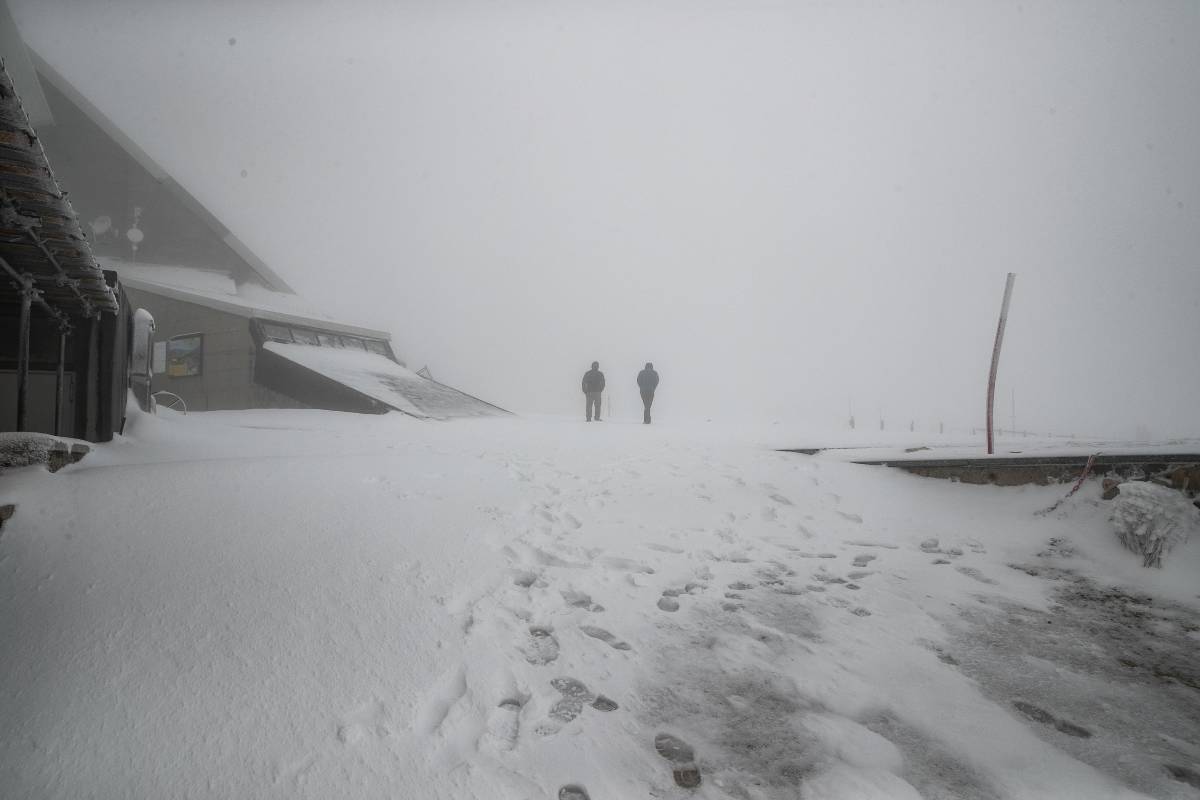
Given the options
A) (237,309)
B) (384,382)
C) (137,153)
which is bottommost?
(384,382)

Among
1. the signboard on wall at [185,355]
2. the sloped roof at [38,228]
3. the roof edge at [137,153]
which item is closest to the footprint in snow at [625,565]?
the sloped roof at [38,228]

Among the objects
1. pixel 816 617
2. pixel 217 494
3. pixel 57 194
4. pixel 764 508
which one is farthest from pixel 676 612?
pixel 57 194

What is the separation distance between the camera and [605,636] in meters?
3.16

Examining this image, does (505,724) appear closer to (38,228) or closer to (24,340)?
(38,228)

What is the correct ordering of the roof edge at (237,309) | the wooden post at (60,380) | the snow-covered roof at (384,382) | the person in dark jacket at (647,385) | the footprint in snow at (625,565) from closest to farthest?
the footprint in snow at (625,565) → the wooden post at (60,380) → the snow-covered roof at (384,382) → the person in dark jacket at (647,385) → the roof edge at (237,309)

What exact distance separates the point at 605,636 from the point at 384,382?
13.9 m

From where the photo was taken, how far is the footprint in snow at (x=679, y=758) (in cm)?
207

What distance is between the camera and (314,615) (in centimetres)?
299

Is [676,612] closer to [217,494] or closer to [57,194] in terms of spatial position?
[217,494]

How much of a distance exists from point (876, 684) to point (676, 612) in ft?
3.99

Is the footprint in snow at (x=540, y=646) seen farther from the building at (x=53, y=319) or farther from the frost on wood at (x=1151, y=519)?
the frost on wood at (x=1151, y=519)

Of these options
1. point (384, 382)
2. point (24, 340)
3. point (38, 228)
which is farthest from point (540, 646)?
point (384, 382)

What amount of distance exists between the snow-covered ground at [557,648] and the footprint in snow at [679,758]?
2cm

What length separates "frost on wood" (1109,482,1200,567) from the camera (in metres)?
4.34
